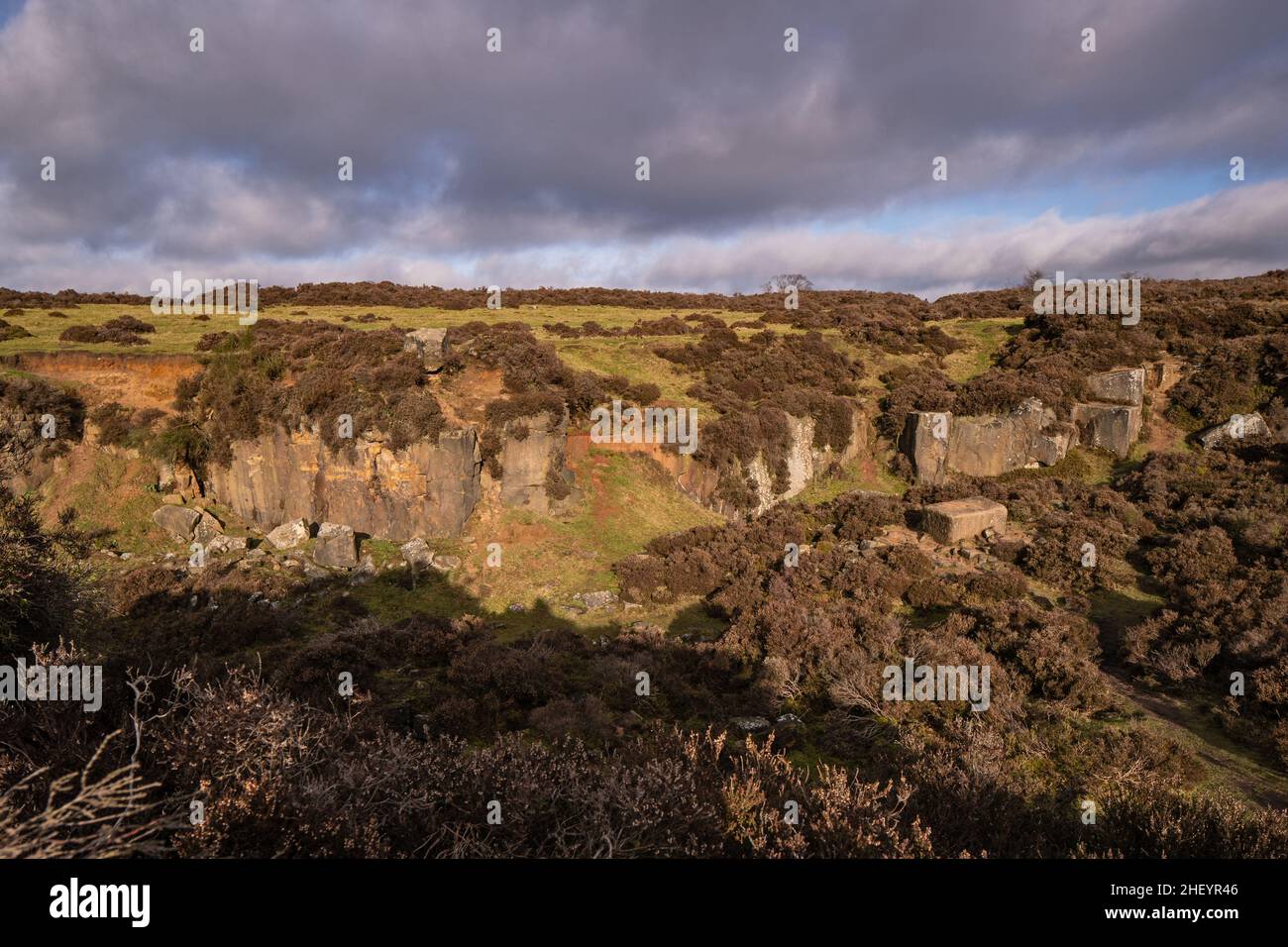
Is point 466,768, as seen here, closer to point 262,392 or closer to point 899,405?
point 262,392

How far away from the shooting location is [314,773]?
5.79m

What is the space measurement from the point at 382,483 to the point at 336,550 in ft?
8.38

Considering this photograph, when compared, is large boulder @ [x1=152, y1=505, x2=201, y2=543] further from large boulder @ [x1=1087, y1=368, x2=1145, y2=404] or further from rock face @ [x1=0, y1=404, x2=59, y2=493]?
large boulder @ [x1=1087, y1=368, x2=1145, y2=404]

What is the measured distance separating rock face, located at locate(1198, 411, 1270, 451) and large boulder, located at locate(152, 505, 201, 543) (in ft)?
119

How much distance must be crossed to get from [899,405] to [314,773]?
25079 mm

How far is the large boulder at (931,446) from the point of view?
75.8ft

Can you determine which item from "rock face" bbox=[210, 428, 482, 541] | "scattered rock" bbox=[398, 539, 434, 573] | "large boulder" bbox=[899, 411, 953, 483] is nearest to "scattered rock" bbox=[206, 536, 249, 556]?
"rock face" bbox=[210, 428, 482, 541]

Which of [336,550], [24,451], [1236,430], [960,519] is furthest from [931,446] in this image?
[24,451]

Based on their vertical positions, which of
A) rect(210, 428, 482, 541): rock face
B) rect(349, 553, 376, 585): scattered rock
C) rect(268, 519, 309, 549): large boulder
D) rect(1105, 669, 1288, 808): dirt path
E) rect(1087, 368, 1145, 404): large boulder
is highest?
rect(1087, 368, 1145, 404): large boulder

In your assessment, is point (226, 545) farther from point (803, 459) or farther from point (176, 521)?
point (803, 459)

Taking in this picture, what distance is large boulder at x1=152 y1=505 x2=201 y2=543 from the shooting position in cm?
1800

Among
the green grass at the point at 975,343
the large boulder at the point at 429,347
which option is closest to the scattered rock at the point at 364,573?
the large boulder at the point at 429,347

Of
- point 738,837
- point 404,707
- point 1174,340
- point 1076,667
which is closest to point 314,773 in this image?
point 738,837

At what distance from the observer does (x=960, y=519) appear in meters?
18.0
